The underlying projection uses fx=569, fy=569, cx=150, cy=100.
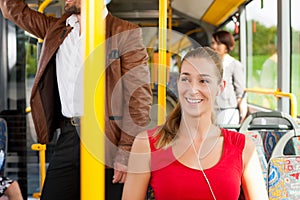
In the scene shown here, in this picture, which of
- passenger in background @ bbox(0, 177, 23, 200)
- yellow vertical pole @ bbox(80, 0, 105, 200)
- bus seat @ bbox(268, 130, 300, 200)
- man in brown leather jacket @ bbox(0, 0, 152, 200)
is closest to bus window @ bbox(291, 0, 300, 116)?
bus seat @ bbox(268, 130, 300, 200)

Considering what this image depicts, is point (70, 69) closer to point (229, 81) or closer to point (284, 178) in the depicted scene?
point (284, 178)

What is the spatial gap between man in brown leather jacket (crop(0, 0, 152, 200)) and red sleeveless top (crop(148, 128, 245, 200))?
302mm

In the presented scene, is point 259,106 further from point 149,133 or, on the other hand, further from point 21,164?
point 149,133

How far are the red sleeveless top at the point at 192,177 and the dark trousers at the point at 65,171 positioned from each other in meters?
0.50

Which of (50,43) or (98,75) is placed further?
(50,43)

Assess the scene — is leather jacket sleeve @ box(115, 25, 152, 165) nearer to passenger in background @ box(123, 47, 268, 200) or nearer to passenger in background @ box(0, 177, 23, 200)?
passenger in background @ box(123, 47, 268, 200)

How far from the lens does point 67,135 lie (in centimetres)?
254

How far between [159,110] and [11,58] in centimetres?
187

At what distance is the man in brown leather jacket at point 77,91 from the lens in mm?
2391

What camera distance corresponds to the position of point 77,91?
7.71 feet

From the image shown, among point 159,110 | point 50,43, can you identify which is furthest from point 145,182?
point 159,110

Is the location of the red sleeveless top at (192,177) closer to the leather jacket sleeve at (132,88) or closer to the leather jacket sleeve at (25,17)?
the leather jacket sleeve at (132,88)

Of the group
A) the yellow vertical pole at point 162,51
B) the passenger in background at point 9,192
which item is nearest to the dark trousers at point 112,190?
the yellow vertical pole at point 162,51

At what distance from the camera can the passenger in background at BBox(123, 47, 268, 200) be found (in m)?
2.07
